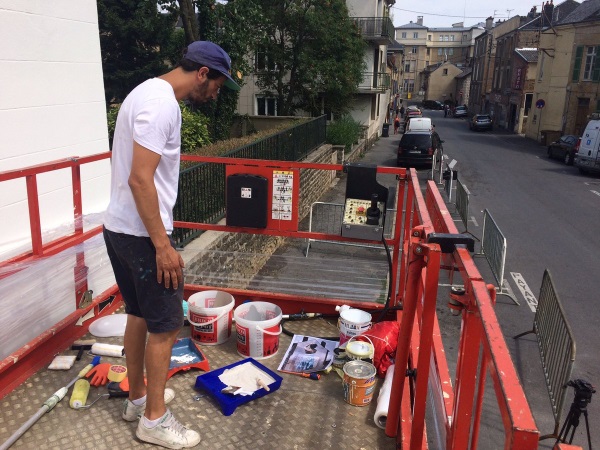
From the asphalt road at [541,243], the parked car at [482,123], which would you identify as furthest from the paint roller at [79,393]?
the parked car at [482,123]

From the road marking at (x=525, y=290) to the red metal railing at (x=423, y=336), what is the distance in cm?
486

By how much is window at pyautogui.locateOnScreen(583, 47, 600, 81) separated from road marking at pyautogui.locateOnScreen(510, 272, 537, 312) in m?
26.6

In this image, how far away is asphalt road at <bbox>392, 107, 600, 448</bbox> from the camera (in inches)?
242

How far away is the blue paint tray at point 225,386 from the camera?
2.98m

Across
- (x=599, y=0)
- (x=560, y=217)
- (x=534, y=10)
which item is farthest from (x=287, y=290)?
(x=534, y=10)

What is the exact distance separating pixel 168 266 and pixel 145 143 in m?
0.60

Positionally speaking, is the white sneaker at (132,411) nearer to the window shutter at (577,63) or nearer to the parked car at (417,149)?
the parked car at (417,149)

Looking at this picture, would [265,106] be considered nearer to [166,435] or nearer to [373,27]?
[373,27]

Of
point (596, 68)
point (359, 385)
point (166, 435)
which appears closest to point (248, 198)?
point (359, 385)

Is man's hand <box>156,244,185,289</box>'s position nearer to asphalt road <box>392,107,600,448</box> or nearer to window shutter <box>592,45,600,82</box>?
asphalt road <box>392,107,600,448</box>

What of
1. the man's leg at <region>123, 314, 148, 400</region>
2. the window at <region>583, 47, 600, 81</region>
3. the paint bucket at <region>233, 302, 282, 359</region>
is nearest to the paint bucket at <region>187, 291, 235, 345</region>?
the paint bucket at <region>233, 302, 282, 359</region>

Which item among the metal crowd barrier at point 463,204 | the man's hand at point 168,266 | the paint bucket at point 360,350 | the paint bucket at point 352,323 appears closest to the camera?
the man's hand at point 168,266

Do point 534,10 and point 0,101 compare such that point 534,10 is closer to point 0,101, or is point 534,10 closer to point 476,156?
point 476,156

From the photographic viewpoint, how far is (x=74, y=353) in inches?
140
